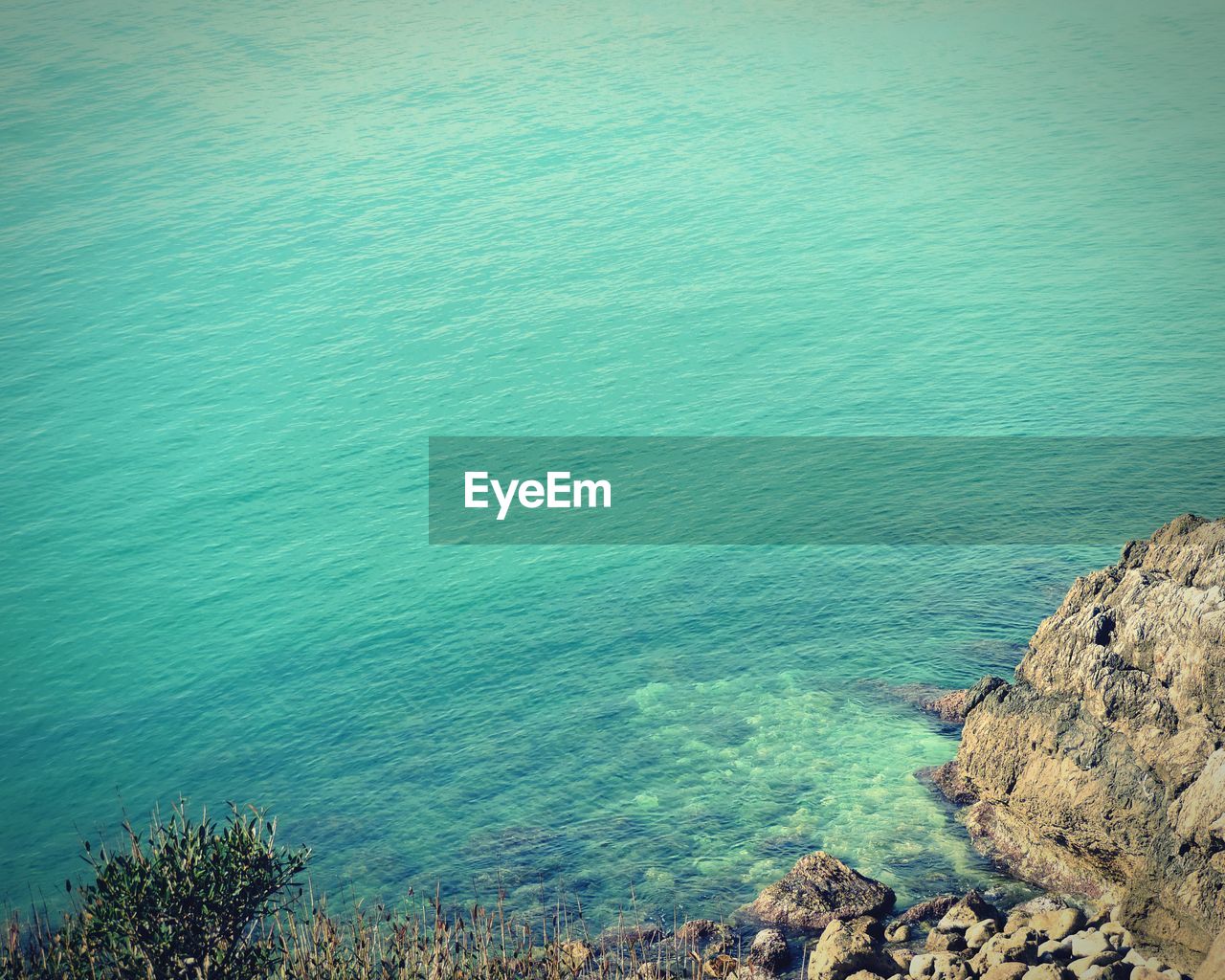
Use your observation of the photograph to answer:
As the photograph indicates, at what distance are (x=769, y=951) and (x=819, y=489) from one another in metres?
20.5

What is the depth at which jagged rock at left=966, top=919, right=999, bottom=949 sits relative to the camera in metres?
17.3

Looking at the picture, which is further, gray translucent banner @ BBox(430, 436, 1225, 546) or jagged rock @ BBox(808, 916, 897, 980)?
gray translucent banner @ BBox(430, 436, 1225, 546)

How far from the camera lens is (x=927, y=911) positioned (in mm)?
18828

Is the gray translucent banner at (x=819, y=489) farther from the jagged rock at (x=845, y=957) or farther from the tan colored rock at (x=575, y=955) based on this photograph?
the tan colored rock at (x=575, y=955)

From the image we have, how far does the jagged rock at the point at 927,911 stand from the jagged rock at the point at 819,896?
19.4 inches

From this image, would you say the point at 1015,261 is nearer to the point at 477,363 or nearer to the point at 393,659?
A: the point at 477,363

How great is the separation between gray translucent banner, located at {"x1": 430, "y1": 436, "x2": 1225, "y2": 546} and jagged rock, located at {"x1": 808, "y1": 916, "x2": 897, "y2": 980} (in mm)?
17037

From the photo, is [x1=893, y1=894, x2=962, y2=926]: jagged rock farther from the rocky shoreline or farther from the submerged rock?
the submerged rock

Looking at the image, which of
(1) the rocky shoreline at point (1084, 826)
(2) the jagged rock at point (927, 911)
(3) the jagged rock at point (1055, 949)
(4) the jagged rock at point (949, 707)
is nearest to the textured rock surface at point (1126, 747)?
(1) the rocky shoreline at point (1084, 826)

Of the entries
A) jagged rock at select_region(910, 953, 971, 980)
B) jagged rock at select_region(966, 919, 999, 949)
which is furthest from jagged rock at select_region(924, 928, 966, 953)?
jagged rock at select_region(910, 953, 971, 980)

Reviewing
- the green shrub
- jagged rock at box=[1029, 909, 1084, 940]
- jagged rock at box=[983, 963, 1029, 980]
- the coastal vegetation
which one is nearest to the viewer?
the green shrub

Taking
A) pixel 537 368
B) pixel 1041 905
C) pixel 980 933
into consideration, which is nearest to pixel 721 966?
pixel 980 933

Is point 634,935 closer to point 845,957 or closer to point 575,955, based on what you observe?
point 575,955

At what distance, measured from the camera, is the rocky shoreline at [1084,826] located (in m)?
16.3
